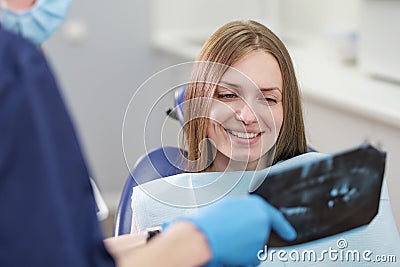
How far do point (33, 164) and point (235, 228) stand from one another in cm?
23

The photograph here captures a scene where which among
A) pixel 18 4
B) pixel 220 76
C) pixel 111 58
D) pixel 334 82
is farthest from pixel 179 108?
pixel 111 58

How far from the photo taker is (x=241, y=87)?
1.28 metres

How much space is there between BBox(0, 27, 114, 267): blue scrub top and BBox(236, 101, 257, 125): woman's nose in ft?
1.69

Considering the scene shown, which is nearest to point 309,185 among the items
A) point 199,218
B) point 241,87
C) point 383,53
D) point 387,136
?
point 199,218

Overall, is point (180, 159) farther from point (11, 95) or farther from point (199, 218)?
point (11, 95)

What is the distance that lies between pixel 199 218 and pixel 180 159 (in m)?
0.56

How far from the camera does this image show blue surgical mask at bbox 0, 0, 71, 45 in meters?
0.85

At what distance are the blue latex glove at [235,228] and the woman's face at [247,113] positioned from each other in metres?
0.42

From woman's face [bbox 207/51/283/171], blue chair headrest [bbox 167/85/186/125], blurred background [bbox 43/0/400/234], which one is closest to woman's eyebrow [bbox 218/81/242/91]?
woman's face [bbox 207/51/283/171]

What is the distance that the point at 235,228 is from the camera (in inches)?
32.3

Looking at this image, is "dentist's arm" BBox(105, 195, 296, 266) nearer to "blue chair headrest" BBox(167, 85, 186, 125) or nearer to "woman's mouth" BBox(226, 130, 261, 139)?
"woman's mouth" BBox(226, 130, 261, 139)

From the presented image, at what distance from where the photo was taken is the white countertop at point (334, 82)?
189 cm

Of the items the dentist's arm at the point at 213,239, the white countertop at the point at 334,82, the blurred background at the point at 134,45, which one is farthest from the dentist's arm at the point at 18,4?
the blurred background at the point at 134,45

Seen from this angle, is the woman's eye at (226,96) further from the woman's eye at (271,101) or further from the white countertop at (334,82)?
the white countertop at (334,82)
